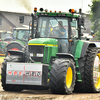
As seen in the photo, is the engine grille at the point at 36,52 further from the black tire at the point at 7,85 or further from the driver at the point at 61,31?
the driver at the point at 61,31

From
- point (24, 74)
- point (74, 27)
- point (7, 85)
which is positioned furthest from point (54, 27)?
point (7, 85)

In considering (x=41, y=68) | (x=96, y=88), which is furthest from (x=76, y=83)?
(x=41, y=68)

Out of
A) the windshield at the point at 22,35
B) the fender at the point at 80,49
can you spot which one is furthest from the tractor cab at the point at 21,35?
the fender at the point at 80,49

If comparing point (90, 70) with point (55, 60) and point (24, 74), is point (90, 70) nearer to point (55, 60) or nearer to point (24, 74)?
point (55, 60)

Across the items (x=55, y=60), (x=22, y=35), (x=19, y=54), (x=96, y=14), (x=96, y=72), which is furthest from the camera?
(x=96, y=14)

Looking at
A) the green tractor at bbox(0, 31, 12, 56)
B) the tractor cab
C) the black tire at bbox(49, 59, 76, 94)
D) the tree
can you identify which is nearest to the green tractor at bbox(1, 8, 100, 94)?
the black tire at bbox(49, 59, 76, 94)

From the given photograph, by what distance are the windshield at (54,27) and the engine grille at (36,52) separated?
66 centimetres

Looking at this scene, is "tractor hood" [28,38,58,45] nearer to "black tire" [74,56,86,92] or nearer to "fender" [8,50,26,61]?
"fender" [8,50,26,61]

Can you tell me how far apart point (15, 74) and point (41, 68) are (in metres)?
0.81

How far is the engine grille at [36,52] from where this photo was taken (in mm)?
9744

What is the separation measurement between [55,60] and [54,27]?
1607 millimetres

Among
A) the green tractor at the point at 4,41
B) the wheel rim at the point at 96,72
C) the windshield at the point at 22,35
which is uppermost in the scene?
the windshield at the point at 22,35

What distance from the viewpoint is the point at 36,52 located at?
9.81m

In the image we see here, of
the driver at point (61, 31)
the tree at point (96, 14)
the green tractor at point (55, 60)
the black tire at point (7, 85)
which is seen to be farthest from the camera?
the tree at point (96, 14)
